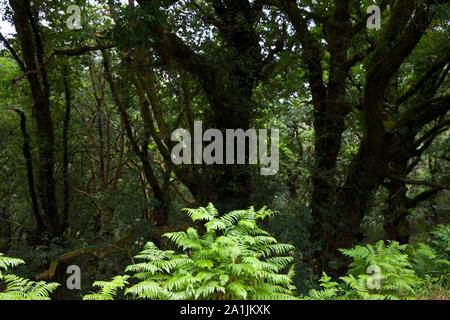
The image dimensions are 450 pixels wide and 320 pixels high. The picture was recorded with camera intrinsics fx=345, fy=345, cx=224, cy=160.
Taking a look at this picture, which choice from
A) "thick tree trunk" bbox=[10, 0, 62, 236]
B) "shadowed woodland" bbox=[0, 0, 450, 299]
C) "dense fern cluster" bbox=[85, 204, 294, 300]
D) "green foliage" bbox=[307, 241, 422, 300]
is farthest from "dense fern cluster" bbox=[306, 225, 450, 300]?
"thick tree trunk" bbox=[10, 0, 62, 236]

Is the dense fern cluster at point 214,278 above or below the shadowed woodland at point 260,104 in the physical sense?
below

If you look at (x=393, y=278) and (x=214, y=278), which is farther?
(x=393, y=278)

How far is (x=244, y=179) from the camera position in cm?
881

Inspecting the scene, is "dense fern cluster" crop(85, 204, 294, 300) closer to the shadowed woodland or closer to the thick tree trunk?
the shadowed woodland

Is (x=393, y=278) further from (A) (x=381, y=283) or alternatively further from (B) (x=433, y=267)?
(B) (x=433, y=267)

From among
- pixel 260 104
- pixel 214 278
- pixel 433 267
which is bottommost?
pixel 433 267

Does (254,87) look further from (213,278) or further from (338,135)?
(213,278)

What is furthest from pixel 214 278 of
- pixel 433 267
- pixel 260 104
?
pixel 260 104

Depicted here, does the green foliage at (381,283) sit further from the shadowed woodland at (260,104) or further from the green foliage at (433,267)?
the shadowed woodland at (260,104)

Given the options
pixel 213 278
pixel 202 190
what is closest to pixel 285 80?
pixel 202 190

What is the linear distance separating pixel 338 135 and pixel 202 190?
3.90 meters

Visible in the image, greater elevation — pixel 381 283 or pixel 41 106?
pixel 41 106

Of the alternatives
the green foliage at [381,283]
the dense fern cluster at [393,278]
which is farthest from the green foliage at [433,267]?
the green foliage at [381,283]

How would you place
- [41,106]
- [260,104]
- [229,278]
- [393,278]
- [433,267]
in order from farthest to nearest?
[41,106]
[260,104]
[433,267]
[393,278]
[229,278]
